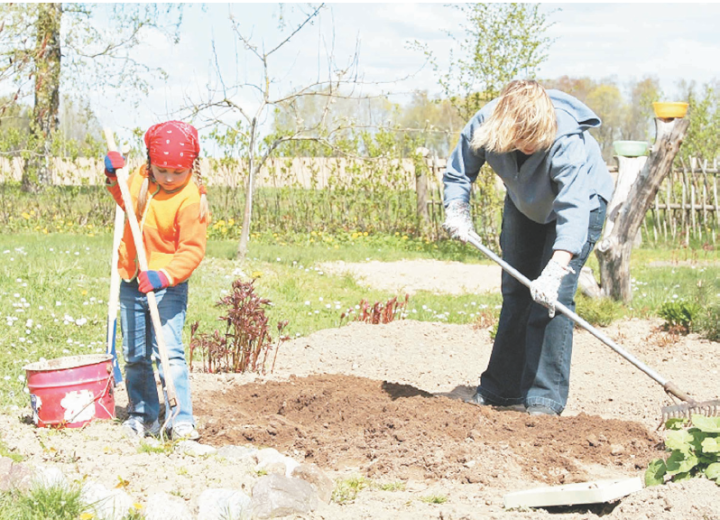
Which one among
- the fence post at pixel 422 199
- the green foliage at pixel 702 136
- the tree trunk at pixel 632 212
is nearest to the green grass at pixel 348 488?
the tree trunk at pixel 632 212

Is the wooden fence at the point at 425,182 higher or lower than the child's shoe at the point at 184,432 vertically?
higher

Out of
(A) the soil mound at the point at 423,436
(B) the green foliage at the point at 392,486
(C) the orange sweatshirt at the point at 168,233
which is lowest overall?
(B) the green foliage at the point at 392,486

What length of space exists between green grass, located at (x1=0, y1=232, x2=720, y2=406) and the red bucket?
60 cm

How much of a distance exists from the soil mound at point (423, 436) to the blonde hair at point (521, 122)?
1.28m

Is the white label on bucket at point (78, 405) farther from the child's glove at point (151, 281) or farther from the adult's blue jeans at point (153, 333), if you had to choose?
the child's glove at point (151, 281)

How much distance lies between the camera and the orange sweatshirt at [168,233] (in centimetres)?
360

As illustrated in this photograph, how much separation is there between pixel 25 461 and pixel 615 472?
2386 millimetres

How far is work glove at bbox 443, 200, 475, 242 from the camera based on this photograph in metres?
4.10

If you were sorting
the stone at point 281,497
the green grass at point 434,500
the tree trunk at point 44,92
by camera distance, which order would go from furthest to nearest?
the tree trunk at point 44,92
the green grass at point 434,500
the stone at point 281,497

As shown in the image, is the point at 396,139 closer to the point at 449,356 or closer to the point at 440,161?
the point at 440,161

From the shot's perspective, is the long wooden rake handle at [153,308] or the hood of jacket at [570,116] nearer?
the long wooden rake handle at [153,308]

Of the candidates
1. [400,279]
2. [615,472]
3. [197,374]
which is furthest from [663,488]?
[400,279]

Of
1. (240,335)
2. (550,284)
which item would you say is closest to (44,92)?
(240,335)

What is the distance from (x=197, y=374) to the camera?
4.92 metres
